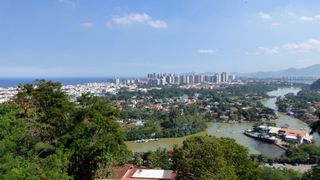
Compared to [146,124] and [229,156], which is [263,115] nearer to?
[146,124]

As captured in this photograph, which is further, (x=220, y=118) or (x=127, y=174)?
(x=220, y=118)

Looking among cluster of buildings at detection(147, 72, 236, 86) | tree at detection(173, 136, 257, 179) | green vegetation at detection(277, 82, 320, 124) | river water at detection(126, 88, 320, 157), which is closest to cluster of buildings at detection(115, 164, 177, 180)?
tree at detection(173, 136, 257, 179)

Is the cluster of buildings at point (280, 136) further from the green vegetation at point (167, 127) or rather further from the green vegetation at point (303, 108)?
the green vegetation at point (303, 108)

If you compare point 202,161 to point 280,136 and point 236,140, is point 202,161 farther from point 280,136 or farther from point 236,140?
point 280,136

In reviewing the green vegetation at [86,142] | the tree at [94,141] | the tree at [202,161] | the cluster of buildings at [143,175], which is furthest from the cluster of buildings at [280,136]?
the tree at [94,141]

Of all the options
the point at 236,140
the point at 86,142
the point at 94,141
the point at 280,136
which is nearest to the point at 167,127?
the point at 236,140

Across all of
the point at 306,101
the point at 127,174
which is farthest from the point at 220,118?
the point at 127,174

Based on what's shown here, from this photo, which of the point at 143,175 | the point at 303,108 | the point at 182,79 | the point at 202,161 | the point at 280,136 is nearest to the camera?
the point at 202,161

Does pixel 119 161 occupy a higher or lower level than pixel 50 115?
lower

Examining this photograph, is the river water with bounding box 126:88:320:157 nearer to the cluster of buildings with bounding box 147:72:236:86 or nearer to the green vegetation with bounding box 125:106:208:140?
the green vegetation with bounding box 125:106:208:140
